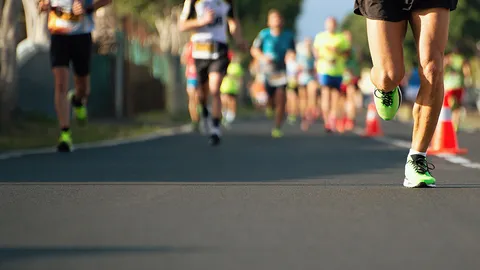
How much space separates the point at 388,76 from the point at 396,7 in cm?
45

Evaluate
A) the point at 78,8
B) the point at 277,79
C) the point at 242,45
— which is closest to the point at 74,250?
the point at 78,8

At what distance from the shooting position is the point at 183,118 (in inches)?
1157

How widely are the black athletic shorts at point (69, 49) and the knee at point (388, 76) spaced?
524 cm

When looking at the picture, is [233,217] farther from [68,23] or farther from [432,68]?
[68,23]

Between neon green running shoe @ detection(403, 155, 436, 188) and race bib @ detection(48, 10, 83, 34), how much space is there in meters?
5.46

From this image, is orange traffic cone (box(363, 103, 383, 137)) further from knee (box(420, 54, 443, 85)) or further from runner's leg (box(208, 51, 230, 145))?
knee (box(420, 54, 443, 85))

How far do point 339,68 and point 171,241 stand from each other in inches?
637

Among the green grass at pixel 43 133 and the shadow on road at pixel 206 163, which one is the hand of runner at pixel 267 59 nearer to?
the green grass at pixel 43 133

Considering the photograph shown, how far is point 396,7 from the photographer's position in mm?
7820

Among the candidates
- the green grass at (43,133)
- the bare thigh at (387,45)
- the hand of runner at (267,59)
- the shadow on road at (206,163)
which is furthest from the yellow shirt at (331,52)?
the bare thigh at (387,45)

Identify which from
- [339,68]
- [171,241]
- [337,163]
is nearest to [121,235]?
[171,241]

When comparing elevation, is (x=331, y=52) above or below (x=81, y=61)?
below

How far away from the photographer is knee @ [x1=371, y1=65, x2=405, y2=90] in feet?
26.1

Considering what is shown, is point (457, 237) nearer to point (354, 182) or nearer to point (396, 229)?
point (396, 229)
